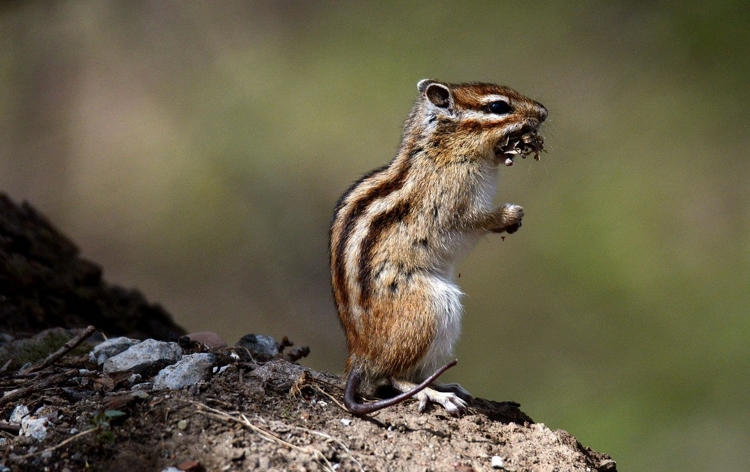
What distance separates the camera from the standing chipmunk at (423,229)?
14.5 feet

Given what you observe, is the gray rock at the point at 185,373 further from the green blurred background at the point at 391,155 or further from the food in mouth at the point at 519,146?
the green blurred background at the point at 391,155

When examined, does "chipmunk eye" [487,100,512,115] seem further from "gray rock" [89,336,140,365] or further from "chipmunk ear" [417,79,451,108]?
"gray rock" [89,336,140,365]

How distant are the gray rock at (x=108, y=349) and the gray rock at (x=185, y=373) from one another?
529 mm

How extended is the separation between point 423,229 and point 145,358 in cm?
163

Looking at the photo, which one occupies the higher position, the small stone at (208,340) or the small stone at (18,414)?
the small stone at (208,340)

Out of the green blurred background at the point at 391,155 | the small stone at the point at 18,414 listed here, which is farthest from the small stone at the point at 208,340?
the green blurred background at the point at 391,155

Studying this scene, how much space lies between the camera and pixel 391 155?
37.3 feet

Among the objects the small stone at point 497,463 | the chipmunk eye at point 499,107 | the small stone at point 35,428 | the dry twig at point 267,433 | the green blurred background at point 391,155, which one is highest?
the green blurred background at point 391,155

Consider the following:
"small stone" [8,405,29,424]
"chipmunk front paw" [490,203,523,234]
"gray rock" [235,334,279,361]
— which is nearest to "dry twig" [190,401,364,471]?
"small stone" [8,405,29,424]

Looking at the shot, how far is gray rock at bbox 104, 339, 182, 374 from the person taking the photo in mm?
4305

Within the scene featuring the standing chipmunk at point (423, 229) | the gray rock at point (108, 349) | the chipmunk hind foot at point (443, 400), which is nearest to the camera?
the chipmunk hind foot at point (443, 400)

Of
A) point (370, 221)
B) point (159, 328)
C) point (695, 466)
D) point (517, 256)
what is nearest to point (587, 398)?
point (695, 466)

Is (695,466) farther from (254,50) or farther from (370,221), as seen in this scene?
(254,50)

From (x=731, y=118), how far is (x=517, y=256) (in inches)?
139
